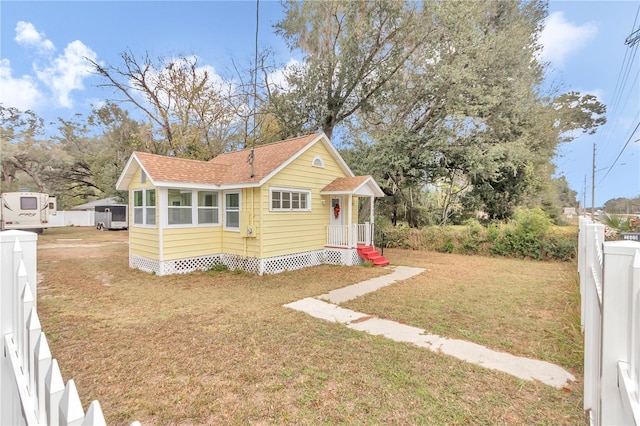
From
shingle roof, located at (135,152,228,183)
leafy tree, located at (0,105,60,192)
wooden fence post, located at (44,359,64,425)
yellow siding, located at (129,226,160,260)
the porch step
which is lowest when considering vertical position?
the porch step

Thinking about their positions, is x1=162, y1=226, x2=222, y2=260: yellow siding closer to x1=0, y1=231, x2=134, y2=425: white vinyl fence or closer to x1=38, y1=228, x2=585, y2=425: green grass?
x1=38, y1=228, x2=585, y2=425: green grass

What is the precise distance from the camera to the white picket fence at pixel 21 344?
1439mm

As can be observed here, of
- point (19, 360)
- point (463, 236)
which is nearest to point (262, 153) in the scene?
point (463, 236)

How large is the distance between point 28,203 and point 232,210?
52.7ft

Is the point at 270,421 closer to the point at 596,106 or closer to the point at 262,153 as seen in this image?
the point at 262,153

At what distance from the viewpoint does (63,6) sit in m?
10.4

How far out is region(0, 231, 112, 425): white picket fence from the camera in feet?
4.72

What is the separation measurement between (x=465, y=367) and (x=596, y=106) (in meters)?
31.1

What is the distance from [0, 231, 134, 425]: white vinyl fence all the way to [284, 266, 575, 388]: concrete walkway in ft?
13.0

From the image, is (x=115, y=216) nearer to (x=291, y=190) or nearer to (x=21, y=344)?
(x=291, y=190)

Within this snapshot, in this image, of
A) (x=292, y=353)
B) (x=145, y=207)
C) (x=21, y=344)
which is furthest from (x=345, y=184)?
(x=21, y=344)

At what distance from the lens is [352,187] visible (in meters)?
10.6

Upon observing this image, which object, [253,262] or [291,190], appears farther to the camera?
[291,190]

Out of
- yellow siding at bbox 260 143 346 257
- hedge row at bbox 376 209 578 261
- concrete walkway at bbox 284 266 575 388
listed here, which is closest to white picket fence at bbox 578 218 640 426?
concrete walkway at bbox 284 266 575 388
